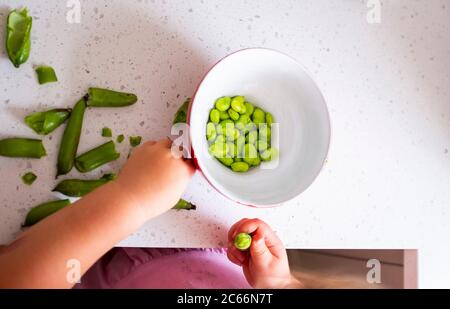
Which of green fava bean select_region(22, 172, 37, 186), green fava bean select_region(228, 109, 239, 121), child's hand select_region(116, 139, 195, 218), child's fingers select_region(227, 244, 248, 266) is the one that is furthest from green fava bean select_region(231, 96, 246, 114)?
green fava bean select_region(22, 172, 37, 186)

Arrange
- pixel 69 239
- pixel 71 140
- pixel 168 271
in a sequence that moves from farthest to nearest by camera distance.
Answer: pixel 168 271 → pixel 71 140 → pixel 69 239

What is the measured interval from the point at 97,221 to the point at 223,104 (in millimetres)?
261

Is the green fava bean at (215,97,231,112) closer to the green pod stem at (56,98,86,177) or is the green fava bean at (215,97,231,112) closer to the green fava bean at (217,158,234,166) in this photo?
the green fava bean at (217,158,234,166)

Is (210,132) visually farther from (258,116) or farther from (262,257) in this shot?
(262,257)

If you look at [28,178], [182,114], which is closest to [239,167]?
[182,114]

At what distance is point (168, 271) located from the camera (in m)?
0.88

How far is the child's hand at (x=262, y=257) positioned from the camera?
717 mm

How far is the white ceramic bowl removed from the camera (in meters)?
0.68

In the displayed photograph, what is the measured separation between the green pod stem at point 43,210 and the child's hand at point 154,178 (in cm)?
11

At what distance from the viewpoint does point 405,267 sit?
803 mm

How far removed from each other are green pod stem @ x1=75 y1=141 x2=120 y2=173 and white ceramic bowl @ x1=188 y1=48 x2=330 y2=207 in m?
0.15
